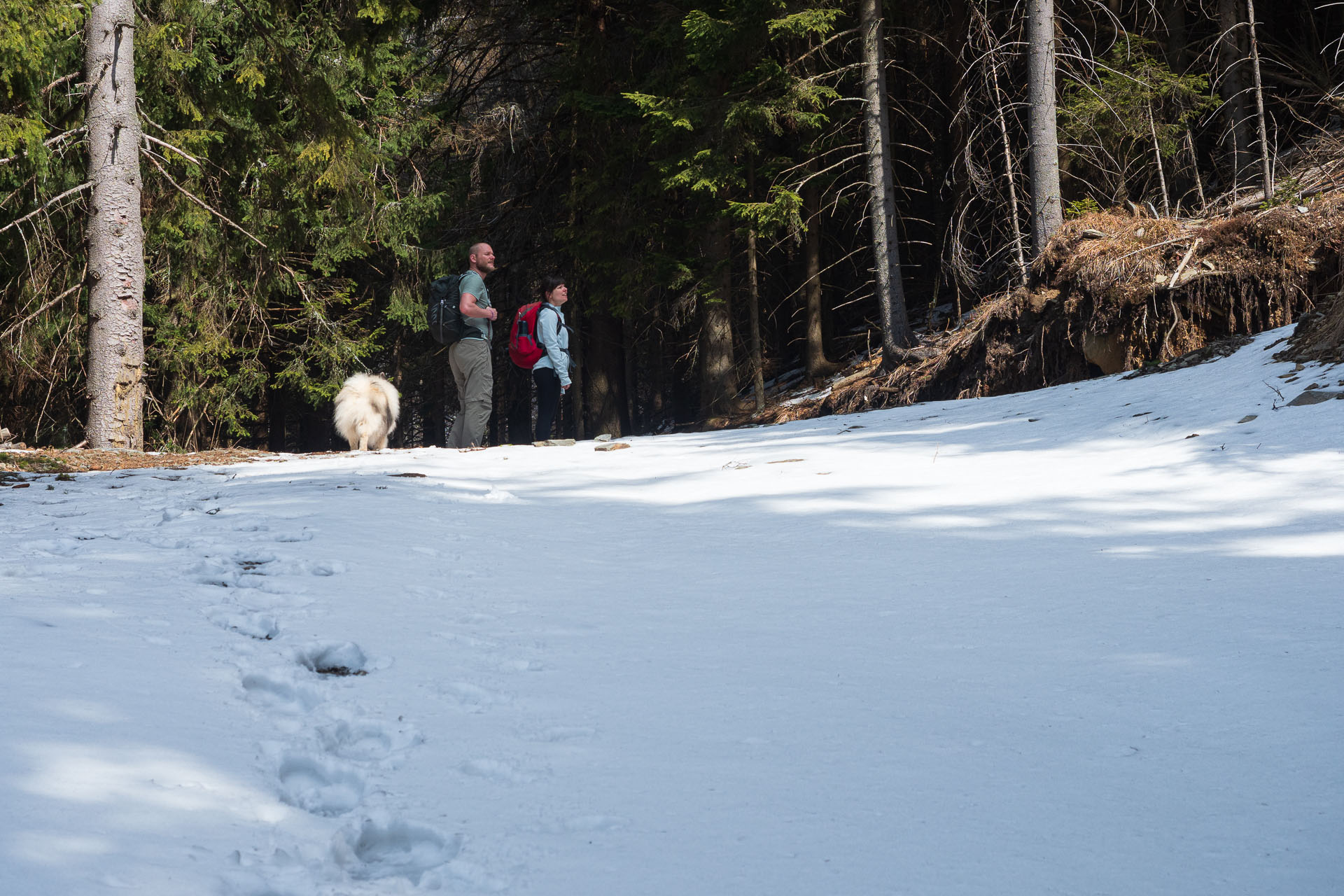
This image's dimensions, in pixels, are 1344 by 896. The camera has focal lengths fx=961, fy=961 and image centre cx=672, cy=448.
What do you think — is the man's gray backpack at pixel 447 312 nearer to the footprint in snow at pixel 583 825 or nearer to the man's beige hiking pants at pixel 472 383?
the man's beige hiking pants at pixel 472 383

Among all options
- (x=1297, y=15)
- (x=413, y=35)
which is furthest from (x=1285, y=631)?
(x=413, y=35)

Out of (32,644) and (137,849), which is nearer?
(137,849)

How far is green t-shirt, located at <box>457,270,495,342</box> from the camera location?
9.74m

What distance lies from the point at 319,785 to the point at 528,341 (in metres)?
8.07

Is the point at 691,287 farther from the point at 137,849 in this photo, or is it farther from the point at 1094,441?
the point at 137,849

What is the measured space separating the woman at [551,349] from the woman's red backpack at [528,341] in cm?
5

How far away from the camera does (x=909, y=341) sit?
1471cm

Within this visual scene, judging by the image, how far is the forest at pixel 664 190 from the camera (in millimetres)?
10758

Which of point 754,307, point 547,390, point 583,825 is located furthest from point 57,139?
point 583,825

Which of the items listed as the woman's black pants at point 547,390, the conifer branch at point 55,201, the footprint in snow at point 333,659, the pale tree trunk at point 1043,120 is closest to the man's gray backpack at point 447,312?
the woman's black pants at point 547,390

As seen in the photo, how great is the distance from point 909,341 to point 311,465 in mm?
9570

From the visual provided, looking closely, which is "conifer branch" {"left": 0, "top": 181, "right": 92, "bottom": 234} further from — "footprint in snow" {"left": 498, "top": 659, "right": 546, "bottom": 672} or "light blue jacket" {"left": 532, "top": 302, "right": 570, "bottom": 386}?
"footprint in snow" {"left": 498, "top": 659, "right": 546, "bottom": 672}

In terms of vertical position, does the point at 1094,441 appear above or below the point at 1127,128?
below

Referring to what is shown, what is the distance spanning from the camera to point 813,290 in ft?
58.0
